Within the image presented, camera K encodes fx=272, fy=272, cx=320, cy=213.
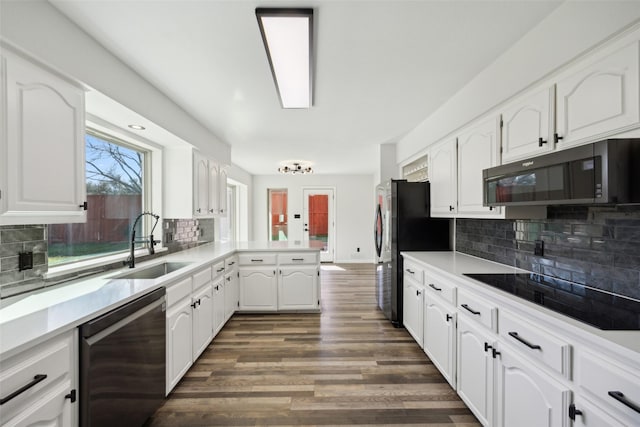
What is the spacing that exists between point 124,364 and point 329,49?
6.96ft

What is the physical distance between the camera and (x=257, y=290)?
3.49 meters

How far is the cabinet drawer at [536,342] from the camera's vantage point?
3.49 ft

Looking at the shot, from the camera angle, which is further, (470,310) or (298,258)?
(298,258)

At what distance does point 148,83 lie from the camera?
7.00 feet

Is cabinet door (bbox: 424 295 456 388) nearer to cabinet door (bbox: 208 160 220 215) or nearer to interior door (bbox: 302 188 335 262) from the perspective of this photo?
cabinet door (bbox: 208 160 220 215)

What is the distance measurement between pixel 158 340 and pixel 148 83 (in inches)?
74.5

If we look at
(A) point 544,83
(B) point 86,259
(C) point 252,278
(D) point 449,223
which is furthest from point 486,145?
(B) point 86,259

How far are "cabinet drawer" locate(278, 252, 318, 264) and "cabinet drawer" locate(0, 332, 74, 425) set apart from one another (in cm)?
243

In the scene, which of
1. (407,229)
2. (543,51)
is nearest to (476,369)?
(407,229)

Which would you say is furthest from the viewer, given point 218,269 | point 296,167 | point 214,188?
point 296,167

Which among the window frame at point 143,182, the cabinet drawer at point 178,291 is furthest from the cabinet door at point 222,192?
the cabinet drawer at point 178,291

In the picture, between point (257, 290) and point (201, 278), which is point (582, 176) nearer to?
point (201, 278)

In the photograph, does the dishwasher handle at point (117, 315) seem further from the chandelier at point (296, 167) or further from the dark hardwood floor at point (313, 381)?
the chandelier at point (296, 167)

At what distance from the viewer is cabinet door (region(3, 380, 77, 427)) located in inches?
36.9
